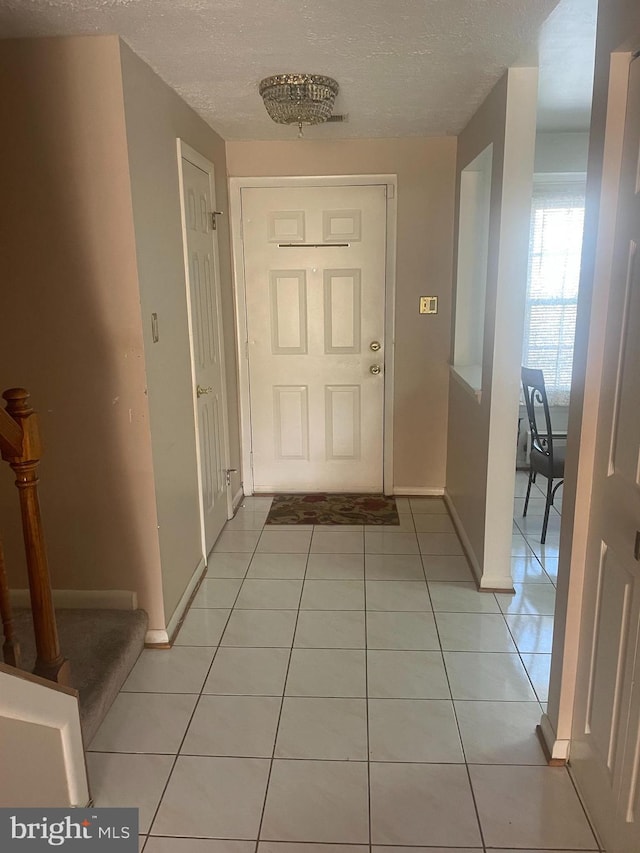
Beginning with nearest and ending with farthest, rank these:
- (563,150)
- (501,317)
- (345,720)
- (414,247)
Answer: (345,720) < (501,317) < (414,247) < (563,150)

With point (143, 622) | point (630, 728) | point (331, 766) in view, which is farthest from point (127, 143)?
point (630, 728)

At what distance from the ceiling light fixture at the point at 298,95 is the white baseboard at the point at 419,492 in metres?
2.38

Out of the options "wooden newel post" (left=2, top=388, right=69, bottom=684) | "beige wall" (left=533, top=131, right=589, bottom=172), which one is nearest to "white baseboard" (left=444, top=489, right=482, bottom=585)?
"wooden newel post" (left=2, top=388, right=69, bottom=684)

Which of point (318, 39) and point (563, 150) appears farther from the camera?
point (563, 150)

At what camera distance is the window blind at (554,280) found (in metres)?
4.23

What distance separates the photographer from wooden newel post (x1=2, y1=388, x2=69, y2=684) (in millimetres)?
1607

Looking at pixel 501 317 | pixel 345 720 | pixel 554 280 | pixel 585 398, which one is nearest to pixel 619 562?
pixel 585 398

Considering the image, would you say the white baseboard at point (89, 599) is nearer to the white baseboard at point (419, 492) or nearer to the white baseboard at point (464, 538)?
the white baseboard at point (464, 538)

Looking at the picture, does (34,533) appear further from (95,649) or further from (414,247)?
(414,247)

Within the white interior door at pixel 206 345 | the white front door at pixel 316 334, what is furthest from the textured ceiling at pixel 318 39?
the white front door at pixel 316 334

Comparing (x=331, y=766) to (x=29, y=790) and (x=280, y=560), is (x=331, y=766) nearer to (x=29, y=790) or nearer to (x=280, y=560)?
(x=29, y=790)

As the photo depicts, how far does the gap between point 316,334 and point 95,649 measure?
94.1 inches

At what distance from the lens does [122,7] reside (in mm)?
Answer: 1845

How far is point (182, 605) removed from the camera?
2777 millimetres
